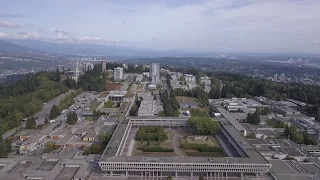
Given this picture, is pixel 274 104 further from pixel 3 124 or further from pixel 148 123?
pixel 3 124

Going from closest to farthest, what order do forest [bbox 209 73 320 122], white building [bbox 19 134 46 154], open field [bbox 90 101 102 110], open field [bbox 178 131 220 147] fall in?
white building [bbox 19 134 46 154] → open field [bbox 178 131 220 147] → open field [bbox 90 101 102 110] → forest [bbox 209 73 320 122]

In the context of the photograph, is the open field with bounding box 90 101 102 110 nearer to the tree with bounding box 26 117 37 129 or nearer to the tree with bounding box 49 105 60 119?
the tree with bounding box 49 105 60 119

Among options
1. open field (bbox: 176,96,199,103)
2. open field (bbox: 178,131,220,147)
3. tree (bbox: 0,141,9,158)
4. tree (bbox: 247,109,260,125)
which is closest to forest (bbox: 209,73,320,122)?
open field (bbox: 176,96,199,103)

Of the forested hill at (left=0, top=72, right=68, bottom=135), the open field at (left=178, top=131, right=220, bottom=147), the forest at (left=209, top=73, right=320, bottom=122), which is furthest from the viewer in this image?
the forest at (left=209, top=73, right=320, bottom=122)

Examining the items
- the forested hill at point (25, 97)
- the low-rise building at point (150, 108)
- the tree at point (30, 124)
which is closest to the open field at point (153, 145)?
the low-rise building at point (150, 108)

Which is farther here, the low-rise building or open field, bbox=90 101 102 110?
open field, bbox=90 101 102 110

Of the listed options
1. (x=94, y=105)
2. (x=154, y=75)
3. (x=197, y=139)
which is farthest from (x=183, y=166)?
(x=154, y=75)

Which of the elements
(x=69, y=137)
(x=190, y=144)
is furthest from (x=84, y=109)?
(x=190, y=144)

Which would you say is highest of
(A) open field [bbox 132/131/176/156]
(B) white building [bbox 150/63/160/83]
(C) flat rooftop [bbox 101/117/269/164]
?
(B) white building [bbox 150/63/160/83]

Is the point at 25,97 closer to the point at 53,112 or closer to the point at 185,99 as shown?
the point at 53,112
